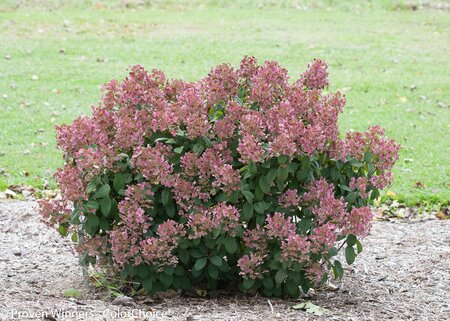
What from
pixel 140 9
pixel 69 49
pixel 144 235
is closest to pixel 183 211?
pixel 144 235

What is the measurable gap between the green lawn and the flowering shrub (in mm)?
2973

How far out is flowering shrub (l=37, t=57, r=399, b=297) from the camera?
14.0 ft

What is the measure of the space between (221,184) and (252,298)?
0.71 meters

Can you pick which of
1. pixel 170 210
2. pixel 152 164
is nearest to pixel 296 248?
pixel 170 210

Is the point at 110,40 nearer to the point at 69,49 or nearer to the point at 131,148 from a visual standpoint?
the point at 69,49

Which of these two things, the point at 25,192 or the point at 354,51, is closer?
the point at 25,192

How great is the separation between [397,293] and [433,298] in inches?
8.4

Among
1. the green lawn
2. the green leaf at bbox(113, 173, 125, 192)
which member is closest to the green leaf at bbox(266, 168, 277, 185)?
the green leaf at bbox(113, 173, 125, 192)

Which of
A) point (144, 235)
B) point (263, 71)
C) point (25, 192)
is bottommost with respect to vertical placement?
point (25, 192)

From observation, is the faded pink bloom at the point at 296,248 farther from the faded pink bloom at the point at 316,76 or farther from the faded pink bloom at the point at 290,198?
the faded pink bloom at the point at 316,76

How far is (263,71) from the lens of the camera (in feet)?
15.0

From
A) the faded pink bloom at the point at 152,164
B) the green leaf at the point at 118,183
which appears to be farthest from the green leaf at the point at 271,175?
the green leaf at the point at 118,183

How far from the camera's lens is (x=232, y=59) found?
1334cm

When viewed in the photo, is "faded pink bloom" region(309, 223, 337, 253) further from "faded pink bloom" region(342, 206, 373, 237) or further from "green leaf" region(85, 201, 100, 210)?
"green leaf" region(85, 201, 100, 210)
